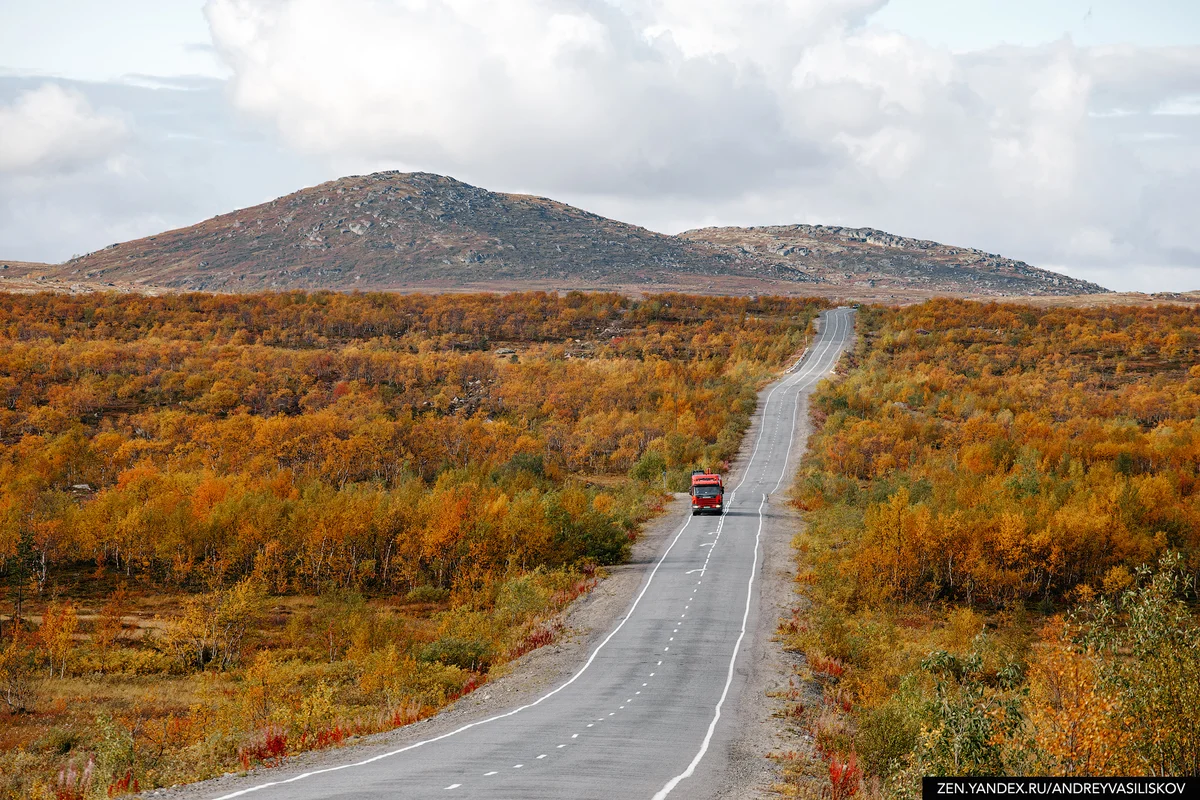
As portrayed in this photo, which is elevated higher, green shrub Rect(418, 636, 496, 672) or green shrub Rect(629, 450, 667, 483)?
green shrub Rect(629, 450, 667, 483)

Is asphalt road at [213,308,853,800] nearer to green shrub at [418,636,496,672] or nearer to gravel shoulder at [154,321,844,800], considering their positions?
gravel shoulder at [154,321,844,800]

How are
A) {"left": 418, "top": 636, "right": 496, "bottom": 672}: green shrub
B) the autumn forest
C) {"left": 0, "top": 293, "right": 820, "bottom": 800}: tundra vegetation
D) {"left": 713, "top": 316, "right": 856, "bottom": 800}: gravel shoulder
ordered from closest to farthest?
{"left": 713, "top": 316, "right": 856, "bottom": 800}: gravel shoulder → the autumn forest → {"left": 0, "top": 293, "right": 820, "bottom": 800}: tundra vegetation → {"left": 418, "top": 636, "right": 496, "bottom": 672}: green shrub

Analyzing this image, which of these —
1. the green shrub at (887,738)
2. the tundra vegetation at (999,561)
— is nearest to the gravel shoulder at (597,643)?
the tundra vegetation at (999,561)

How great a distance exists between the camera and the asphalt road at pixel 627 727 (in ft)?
64.0

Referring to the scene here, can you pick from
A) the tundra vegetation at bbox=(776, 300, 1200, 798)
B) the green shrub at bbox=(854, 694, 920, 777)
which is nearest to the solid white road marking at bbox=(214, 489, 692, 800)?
the tundra vegetation at bbox=(776, 300, 1200, 798)

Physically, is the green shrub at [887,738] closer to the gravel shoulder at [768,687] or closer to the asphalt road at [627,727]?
the gravel shoulder at [768,687]

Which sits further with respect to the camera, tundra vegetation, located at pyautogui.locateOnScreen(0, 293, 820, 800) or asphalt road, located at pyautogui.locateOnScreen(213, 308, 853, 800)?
tundra vegetation, located at pyautogui.locateOnScreen(0, 293, 820, 800)

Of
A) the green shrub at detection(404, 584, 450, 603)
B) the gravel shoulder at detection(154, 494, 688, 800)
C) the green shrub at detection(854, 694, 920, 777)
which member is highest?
the green shrub at detection(854, 694, 920, 777)

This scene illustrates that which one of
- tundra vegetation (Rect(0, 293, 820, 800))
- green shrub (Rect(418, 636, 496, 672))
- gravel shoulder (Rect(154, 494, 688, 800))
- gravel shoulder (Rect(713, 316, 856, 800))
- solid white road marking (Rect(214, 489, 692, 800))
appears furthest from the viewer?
green shrub (Rect(418, 636, 496, 672))

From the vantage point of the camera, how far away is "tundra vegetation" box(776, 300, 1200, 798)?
15.1m

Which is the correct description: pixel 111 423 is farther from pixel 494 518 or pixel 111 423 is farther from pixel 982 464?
pixel 982 464

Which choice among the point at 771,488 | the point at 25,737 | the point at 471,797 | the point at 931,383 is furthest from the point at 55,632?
the point at 931,383

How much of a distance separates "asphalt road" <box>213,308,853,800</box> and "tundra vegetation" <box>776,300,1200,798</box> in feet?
8.60

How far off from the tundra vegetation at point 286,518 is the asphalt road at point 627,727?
3.63 meters
